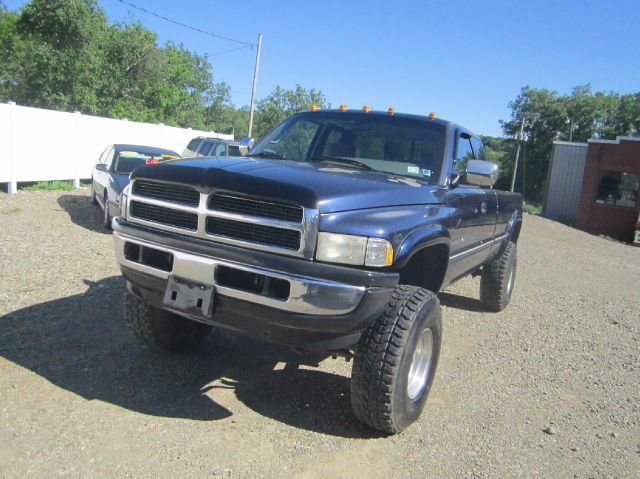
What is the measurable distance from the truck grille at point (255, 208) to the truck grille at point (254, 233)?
0.06 meters

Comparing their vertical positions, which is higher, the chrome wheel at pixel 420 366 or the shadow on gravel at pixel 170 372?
the chrome wheel at pixel 420 366

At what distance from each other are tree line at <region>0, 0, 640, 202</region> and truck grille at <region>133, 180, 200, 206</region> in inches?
965

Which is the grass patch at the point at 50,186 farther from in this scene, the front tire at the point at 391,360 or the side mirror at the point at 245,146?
the front tire at the point at 391,360

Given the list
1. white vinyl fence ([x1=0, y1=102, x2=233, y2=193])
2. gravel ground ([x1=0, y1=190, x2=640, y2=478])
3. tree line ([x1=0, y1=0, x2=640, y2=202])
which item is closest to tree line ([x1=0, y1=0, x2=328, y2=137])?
tree line ([x1=0, y1=0, x2=640, y2=202])

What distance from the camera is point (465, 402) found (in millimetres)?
4008

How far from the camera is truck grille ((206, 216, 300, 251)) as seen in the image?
2.85 meters

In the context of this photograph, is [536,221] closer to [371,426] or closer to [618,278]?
[618,278]

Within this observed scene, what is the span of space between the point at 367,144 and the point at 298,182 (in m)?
1.48

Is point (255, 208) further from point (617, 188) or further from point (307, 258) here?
point (617, 188)

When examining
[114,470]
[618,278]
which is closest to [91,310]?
[114,470]

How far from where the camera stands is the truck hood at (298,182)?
9.39 ft

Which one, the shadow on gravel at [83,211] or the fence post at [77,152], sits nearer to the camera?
the shadow on gravel at [83,211]

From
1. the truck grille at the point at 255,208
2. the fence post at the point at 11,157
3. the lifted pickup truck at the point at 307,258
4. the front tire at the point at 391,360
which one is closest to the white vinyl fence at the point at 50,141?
the fence post at the point at 11,157

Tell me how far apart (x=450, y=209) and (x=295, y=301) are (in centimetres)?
168
